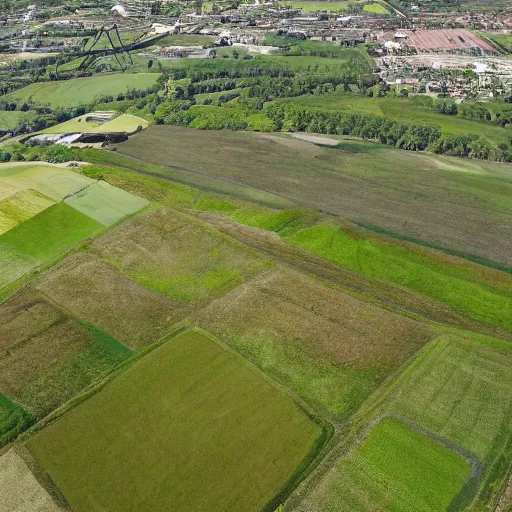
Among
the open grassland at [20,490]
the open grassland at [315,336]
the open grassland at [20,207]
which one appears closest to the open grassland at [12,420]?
the open grassland at [20,490]

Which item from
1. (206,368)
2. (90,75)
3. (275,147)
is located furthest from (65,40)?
(206,368)

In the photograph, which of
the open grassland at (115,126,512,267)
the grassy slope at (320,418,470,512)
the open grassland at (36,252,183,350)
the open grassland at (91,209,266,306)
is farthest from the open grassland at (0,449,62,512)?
the open grassland at (115,126,512,267)

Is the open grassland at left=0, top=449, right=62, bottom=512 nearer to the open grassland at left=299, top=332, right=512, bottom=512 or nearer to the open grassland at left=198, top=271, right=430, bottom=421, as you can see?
the open grassland at left=299, top=332, right=512, bottom=512

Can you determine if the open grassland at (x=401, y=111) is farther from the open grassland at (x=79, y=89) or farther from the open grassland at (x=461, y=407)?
the open grassland at (x=461, y=407)

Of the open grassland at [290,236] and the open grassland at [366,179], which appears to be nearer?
the open grassland at [290,236]

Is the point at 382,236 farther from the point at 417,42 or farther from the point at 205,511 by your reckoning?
the point at 417,42

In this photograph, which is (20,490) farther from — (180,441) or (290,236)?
(290,236)
